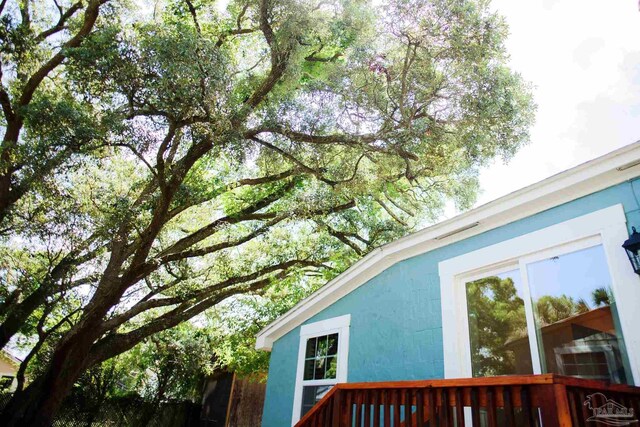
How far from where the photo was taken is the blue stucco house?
11.1ft

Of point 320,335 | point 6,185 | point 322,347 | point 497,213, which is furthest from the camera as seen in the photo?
point 6,185

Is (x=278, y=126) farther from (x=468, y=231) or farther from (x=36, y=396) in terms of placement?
(x=36, y=396)

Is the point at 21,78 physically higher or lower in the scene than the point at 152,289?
higher

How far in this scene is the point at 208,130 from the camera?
7.17 meters

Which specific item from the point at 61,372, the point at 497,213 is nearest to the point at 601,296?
the point at 497,213

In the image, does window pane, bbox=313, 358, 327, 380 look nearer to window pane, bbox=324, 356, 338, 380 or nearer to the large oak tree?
window pane, bbox=324, 356, 338, 380

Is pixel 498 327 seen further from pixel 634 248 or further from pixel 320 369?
pixel 320 369

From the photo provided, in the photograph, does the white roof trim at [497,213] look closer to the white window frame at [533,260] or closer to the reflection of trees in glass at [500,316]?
the white window frame at [533,260]

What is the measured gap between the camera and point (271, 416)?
717 centimetres

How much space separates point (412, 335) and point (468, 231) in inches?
56.8

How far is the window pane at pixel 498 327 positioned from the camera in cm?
389

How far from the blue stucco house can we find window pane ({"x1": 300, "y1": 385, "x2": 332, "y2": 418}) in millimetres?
16

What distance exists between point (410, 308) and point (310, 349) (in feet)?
7.61

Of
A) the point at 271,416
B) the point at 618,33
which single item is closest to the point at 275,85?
the point at 271,416
